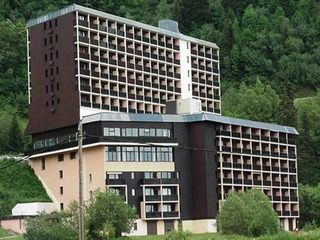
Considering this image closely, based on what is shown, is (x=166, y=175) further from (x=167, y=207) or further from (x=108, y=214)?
(x=108, y=214)

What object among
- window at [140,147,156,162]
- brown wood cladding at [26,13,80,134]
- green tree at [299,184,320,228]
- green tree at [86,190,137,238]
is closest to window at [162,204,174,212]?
window at [140,147,156,162]

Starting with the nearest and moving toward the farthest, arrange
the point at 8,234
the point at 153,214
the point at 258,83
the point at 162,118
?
the point at 8,234 < the point at 153,214 < the point at 162,118 < the point at 258,83

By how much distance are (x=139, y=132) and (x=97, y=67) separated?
44.5 feet

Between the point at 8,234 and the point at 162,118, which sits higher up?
the point at 162,118

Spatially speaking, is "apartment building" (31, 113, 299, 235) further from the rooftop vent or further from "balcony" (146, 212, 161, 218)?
the rooftop vent

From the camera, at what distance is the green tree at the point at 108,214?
97494mm

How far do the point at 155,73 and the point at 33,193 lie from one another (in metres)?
25.6

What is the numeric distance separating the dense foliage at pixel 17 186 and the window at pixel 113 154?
11558mm

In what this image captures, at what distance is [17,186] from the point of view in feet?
393

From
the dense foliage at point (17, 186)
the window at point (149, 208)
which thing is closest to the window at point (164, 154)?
the window at point (149, 208)

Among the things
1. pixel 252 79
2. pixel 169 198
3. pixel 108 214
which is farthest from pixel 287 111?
pixel 108 214

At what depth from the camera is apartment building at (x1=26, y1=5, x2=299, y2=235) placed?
112 metres

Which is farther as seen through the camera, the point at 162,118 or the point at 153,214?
the point at 162,118

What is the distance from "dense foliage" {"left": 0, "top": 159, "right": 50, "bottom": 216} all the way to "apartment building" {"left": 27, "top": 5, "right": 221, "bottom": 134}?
5344 mm
